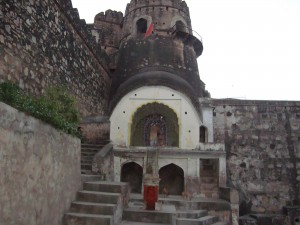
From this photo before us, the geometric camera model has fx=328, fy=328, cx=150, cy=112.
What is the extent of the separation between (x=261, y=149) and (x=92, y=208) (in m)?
11.5

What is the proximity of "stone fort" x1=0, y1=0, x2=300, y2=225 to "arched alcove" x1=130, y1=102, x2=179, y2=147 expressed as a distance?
0.04m

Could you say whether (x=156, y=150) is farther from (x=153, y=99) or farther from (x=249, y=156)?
(x=249, y=156)

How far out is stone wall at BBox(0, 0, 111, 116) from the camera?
22.9 ft

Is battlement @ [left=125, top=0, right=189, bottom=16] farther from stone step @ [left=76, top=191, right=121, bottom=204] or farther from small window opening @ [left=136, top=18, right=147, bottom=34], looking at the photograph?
stone step @ [left=76, top=191, right=121, bottom=204]

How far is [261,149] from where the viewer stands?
15.6 metres

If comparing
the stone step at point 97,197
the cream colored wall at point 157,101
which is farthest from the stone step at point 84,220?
the cream colored wall at point 157,101

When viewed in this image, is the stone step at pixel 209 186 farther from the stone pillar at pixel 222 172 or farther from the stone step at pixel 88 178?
the stone step at pixel 88 178

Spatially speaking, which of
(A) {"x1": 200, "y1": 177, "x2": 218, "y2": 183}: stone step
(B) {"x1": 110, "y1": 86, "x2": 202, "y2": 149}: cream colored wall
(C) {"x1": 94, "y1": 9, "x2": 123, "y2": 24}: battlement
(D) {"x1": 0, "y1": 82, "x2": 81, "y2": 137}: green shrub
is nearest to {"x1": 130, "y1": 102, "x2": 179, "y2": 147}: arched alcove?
(B) {"x1": 110, "y1": 86, "x2": 202, "y2": 149}: cream colored wall

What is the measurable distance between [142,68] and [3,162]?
37.7 feet

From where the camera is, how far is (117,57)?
16562 mm

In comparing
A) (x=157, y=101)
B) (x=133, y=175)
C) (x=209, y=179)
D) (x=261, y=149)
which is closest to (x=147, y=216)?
(x=209, y=179)

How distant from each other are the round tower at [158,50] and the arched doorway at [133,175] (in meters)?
2.55

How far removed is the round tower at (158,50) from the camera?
531 inches

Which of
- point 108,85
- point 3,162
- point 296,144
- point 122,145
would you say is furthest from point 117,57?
point 3,162
